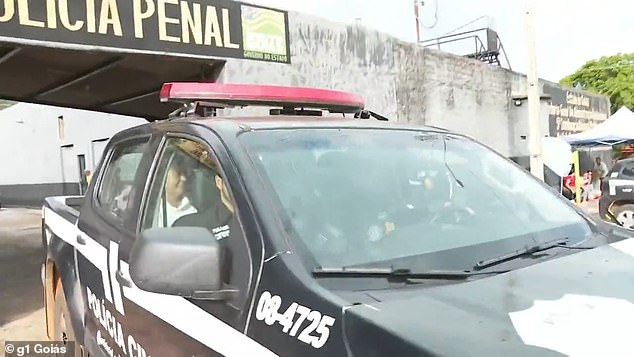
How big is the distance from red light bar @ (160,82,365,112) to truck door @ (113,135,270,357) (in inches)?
18.9

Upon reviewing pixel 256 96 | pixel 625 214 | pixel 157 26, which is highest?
pixel 157 26

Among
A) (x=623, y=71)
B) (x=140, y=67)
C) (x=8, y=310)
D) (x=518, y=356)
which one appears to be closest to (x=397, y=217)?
(x=518, y=356)

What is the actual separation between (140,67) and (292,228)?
7267mm

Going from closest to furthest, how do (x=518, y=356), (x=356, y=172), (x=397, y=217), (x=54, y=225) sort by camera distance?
(x=518, y=356)
(x=397, y=217)
(x=356, y=172)
(x=54, y=225)

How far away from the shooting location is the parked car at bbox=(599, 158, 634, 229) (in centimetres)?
1073

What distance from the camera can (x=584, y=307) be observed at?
1537 mm

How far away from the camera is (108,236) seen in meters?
2.83

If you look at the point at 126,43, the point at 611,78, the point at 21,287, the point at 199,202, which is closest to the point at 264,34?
the point at 126,43

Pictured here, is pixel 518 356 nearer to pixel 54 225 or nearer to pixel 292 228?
pixel 292 228

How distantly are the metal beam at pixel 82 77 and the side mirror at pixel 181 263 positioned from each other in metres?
6.61

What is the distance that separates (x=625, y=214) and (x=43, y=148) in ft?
65.1

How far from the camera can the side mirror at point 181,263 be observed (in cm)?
180

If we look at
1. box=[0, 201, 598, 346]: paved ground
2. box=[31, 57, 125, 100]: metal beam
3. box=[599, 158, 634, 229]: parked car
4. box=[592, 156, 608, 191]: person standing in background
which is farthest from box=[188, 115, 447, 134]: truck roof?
box=[592, 156, 608, 191]: person standing in background

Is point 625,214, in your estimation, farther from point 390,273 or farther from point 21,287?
point 390,273
